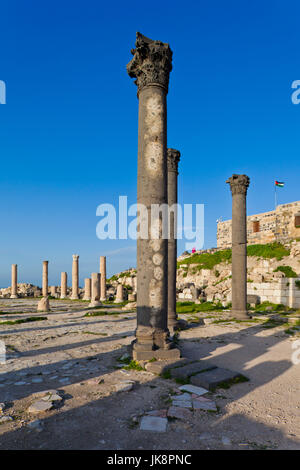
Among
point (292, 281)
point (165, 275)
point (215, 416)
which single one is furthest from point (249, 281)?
point (215, 416)

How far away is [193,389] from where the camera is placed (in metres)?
5.19

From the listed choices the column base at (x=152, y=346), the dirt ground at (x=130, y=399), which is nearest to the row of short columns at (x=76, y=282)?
the dirt ground at (x=130, y=399)

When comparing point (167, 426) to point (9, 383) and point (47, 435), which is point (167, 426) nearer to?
point (47, 435)

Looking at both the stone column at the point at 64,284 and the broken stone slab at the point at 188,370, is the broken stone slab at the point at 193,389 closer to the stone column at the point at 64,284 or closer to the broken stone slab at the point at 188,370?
the broken stone slab at the point at 188,370

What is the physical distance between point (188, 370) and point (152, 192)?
3.99 meters

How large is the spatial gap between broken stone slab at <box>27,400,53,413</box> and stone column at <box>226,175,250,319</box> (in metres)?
11.5

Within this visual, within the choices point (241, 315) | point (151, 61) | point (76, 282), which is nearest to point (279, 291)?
point (241, 315)

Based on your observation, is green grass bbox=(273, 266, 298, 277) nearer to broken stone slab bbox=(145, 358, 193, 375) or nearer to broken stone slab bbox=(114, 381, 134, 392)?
broken stone slab bbox=(145, 358, 193, 375)

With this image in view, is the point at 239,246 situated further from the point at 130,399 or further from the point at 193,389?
the point at 130,399

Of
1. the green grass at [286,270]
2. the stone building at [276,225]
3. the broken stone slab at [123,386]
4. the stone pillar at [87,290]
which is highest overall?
the stone building at [276,225]

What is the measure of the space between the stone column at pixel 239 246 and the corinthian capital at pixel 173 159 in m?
4.27

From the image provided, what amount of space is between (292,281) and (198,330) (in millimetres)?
10242

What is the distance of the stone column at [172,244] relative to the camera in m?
11.5
